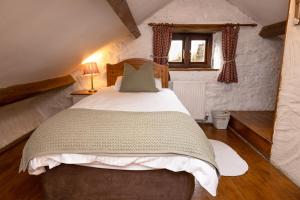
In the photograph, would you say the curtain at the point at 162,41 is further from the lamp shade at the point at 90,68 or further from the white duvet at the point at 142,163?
the white duvet at the point at 142,163

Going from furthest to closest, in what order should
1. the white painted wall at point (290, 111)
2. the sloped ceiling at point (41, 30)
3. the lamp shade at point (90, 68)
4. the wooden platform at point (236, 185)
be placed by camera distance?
1. the lamp shade at point (90, 68)
2. the white painted wall at point (290, 111)
3. the wooden platform at point (236, 185)
4. the sloped ceiling at point (41, 30)

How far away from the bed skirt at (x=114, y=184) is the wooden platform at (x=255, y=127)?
56.3 inches

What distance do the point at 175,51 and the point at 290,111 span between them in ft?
7.16

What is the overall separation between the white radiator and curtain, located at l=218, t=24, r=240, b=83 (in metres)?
0.37

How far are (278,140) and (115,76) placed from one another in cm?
245

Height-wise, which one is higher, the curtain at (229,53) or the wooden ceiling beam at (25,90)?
the curtain at (229,53)

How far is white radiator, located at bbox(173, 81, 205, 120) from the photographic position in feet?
11.9

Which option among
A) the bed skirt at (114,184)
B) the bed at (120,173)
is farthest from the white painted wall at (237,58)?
the bed skirt at (114,184)

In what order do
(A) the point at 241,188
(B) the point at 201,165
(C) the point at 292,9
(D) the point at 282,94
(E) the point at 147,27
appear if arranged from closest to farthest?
1. (B) the point at 201,165
2. (A) the point at 241,188
3. (C) the point at 292,9
4. (D) the point at 282,94
5. (E) the point at 147,27

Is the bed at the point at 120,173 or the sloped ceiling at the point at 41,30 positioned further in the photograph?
the bed at the point at 120,173

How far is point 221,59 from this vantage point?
3.69 metres

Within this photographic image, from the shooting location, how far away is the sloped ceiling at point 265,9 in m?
2.73

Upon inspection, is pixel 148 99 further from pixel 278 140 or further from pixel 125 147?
pixel 278 140

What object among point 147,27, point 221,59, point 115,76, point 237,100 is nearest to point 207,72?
point 221,59
